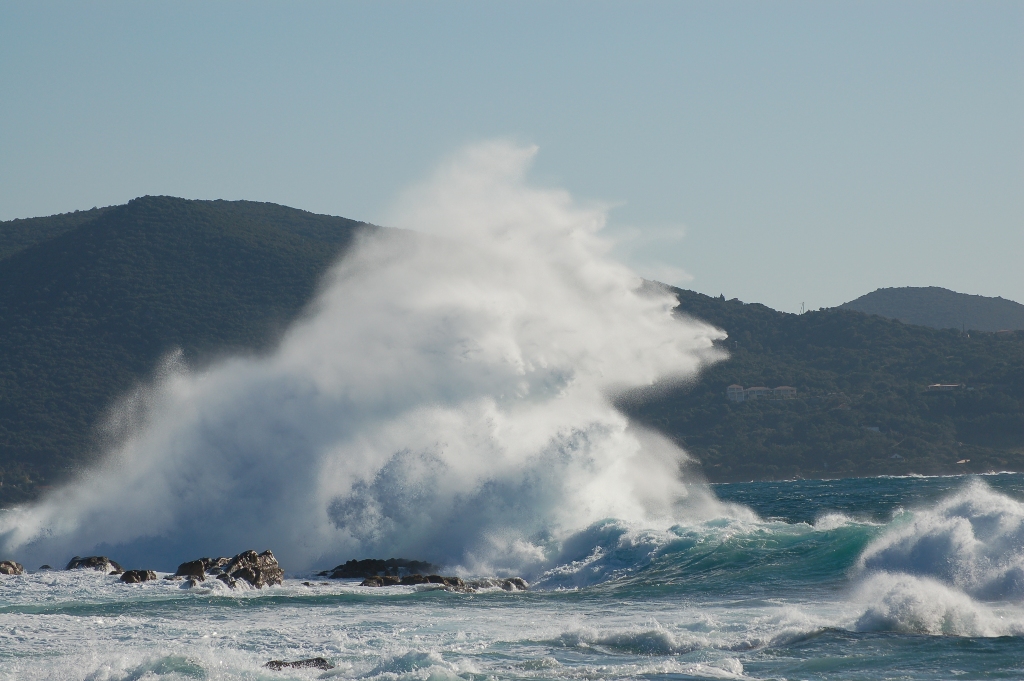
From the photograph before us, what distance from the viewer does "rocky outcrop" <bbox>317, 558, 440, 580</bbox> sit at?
27.4m

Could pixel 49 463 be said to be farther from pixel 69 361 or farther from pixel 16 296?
pixel 16 296

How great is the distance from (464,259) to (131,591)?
19562mm

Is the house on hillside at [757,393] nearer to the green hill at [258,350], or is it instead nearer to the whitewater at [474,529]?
the green hill at [258,350]

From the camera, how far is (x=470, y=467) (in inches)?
1261

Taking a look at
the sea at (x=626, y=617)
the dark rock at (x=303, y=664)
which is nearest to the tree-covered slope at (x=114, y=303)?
the sea at (x=626, y=617)

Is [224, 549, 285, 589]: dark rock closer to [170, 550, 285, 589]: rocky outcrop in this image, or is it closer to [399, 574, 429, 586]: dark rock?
[170, 550, 285, 589]: rocky outcrop

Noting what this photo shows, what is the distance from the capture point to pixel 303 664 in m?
15.9

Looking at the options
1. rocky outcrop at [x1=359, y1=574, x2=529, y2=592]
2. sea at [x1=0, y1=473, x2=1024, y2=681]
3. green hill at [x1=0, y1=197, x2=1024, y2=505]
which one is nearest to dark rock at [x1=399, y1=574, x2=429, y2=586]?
rocky outcrop at [x1=359, y1=574, x2=529, y2=592]

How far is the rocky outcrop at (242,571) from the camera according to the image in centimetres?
2484

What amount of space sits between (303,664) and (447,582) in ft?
30.4

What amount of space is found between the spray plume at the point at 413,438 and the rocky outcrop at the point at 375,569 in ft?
3.74

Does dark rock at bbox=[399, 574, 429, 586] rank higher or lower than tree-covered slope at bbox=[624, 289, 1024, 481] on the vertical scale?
lower

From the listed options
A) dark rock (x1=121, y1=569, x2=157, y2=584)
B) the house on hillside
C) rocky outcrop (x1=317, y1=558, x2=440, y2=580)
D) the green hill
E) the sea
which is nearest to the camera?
the sea

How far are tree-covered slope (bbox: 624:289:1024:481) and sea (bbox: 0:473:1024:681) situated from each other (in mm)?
76836
